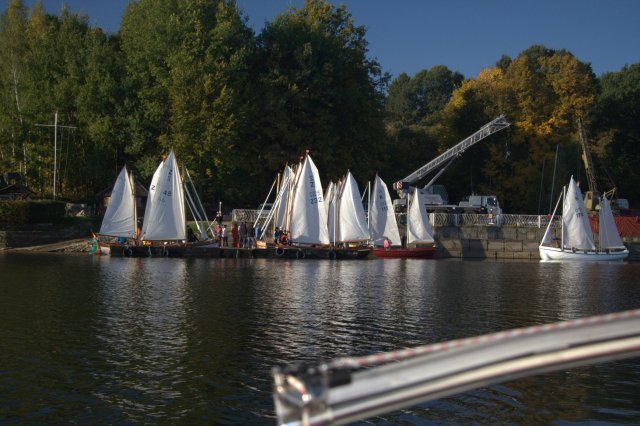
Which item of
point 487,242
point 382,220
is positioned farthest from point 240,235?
point 487,242

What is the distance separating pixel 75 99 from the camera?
212 ft

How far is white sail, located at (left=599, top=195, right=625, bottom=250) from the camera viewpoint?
5191 centimetres

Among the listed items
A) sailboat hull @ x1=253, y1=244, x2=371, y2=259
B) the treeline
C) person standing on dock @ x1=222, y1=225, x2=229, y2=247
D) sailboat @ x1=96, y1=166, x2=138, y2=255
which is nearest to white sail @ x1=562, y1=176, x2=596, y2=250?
the treeline

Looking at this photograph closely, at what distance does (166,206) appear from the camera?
46.5 meters

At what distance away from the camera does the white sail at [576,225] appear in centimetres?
5097

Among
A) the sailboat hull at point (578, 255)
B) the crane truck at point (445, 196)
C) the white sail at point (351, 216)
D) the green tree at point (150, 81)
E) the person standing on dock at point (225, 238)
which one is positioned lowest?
the sailboat hull at point (578, 255)

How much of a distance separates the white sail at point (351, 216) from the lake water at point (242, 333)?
11396 mm

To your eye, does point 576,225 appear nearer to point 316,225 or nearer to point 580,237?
point 580,237

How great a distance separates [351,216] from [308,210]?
3383 mm

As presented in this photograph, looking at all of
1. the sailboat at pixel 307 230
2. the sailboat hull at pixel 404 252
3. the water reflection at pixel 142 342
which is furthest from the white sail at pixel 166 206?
the water reflection at pixel 142 342

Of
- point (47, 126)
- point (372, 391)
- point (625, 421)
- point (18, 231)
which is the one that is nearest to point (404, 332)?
point (625, 421)

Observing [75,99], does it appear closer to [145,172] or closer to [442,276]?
[145,172]

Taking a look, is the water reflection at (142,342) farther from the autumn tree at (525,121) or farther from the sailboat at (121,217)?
the autumn tree at (525,121)

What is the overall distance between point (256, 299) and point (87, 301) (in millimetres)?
5726
